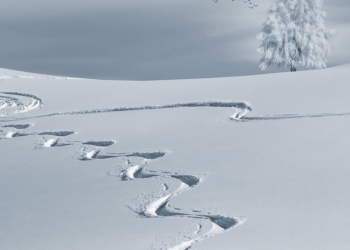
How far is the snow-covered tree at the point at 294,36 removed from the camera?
25.0m

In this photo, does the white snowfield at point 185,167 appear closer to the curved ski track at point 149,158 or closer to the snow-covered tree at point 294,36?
the curved ski track at point 149,158

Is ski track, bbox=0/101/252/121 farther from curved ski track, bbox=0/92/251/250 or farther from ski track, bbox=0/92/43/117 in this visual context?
ski track, bbox=0/92/43/117

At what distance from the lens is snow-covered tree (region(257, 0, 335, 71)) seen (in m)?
25.0

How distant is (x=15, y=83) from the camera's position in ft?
43.3

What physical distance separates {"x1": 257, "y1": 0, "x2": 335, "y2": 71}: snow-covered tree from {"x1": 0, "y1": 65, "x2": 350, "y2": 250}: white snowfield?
1503 cm

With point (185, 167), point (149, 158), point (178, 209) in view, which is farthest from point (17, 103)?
point (178, 209)

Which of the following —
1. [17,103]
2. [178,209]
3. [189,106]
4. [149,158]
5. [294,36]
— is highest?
[294,36]

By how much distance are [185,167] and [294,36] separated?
2000cm

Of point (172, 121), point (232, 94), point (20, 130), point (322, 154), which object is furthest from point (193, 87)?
point (322, 154)

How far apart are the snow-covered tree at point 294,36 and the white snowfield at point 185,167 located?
1503 centimetres

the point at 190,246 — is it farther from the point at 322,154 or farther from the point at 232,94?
the point at 232,94

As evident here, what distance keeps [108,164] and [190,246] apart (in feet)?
8.88

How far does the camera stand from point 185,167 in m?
6.19

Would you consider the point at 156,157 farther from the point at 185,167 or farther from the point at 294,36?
the point at 294,36
